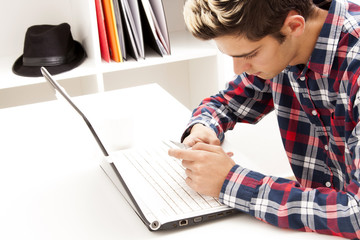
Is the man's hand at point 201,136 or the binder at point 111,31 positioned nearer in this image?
the man's hand at point 201,136

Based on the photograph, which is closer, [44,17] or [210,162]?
[210,162]

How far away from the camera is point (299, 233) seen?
1017mm

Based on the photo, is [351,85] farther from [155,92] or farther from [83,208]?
[155,92]

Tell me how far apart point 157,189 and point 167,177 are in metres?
0.06

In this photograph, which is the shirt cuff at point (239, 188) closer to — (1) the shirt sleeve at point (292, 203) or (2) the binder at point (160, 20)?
(1) the shirt sleeve at point (292, 203)

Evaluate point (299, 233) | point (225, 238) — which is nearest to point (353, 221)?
point (299, 233)

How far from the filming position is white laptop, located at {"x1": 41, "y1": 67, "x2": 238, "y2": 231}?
1.04 m

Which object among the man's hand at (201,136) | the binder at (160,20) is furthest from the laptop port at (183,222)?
the binder at (160,20)

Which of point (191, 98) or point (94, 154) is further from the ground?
point (94, 154)

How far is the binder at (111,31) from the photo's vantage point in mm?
2219

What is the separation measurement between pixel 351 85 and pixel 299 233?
0.33 m

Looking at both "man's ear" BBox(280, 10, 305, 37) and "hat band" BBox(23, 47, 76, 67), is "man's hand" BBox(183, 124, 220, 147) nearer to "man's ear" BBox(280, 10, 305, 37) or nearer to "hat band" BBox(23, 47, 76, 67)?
"man's ear" BBox(280, 10, 305, 37)

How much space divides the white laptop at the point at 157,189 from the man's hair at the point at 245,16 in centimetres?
30

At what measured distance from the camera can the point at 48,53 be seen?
2.32m
